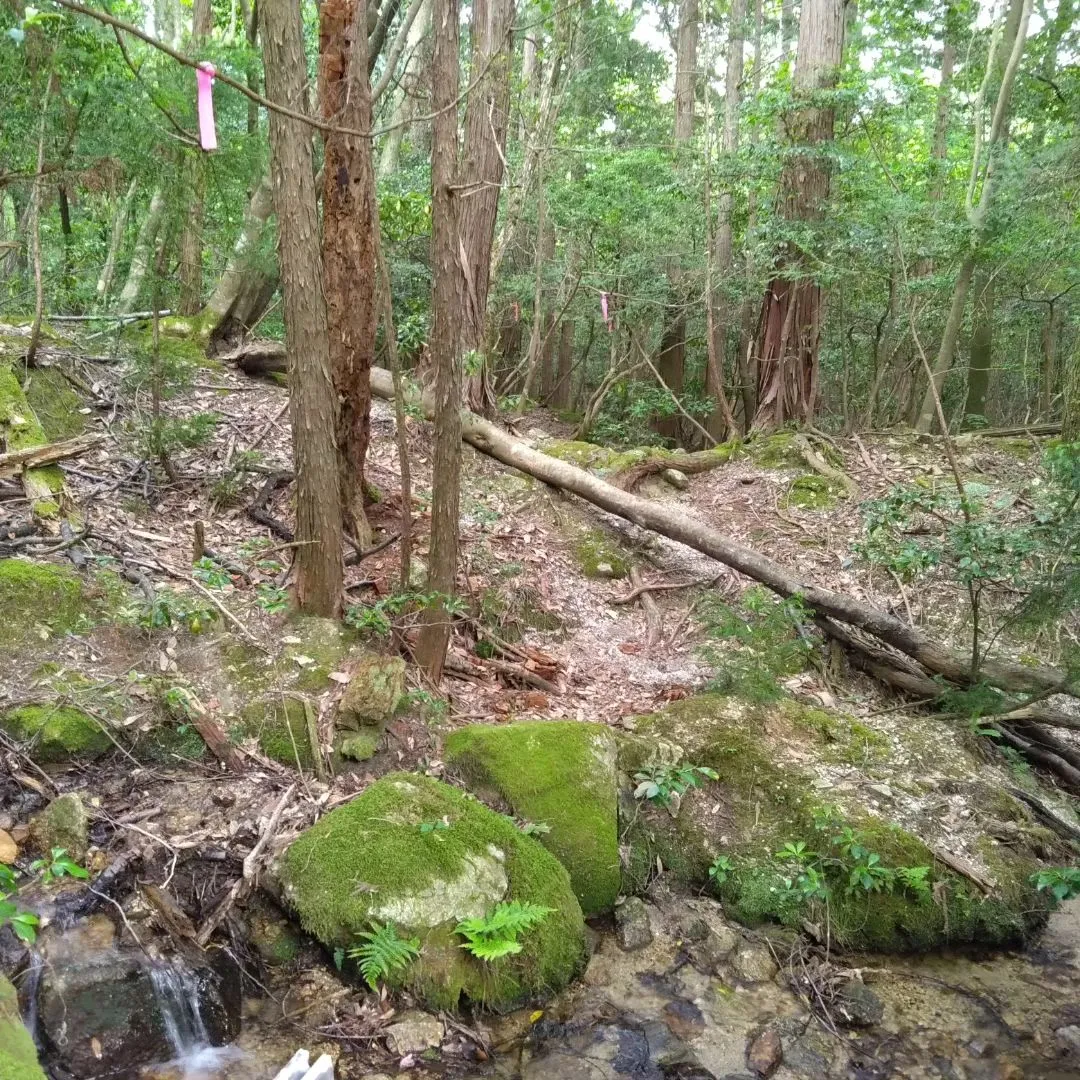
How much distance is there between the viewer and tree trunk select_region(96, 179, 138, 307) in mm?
7825

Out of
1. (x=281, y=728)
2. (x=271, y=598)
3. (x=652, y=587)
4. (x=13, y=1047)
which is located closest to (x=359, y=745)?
(x=281, y=728)

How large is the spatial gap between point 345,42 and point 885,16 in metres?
9.57

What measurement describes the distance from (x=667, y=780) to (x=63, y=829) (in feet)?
10.6

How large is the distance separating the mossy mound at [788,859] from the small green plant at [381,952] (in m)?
1.51

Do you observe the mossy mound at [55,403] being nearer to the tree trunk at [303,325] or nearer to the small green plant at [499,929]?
the tree trunk at [303,325]

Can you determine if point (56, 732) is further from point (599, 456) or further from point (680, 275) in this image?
point (680, 275)

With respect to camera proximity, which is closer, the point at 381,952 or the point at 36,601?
the point at 381,952

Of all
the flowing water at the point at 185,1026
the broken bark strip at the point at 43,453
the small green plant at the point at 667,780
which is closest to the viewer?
the flowing water at the point at 185,1026

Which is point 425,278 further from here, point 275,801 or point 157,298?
point 275,801

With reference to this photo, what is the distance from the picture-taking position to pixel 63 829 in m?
3.75

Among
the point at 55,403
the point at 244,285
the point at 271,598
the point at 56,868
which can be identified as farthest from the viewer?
the point at 244,285

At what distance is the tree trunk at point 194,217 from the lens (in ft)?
22.4

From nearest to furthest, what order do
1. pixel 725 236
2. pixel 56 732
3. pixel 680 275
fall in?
pixel 56 732, pixel 680 275, pixel 725 236

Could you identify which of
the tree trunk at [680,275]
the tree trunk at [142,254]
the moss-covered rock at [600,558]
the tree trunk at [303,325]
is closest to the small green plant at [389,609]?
the tree trunk at [303,325]
